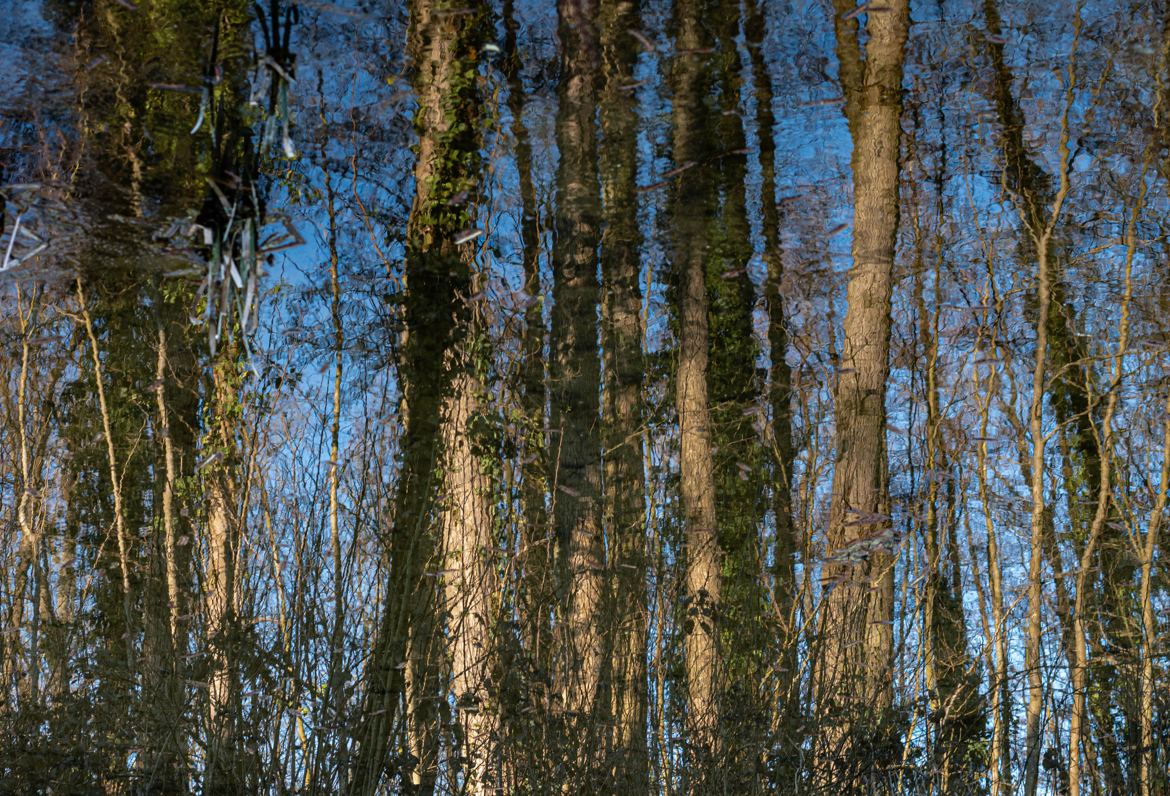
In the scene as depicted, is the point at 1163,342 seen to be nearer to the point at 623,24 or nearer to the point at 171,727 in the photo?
the point at 623,24

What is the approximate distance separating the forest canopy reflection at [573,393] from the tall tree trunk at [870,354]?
3 centimetres

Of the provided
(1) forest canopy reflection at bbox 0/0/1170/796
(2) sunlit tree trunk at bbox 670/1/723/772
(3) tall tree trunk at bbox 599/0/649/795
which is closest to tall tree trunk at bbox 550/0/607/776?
(1) forest canopy reflection at bbox 0/0/1170/796

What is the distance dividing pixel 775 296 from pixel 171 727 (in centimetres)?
776

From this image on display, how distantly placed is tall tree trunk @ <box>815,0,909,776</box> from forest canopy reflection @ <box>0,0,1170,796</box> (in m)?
0.03

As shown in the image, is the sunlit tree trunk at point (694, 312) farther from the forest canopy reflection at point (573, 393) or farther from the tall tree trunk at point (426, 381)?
the tall tree trunk at point (426, 381)

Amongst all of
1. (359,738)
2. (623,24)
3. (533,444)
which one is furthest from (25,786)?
(623,24)

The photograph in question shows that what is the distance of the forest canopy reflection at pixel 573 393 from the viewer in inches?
156

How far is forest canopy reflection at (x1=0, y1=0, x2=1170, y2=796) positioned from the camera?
3.97 metres

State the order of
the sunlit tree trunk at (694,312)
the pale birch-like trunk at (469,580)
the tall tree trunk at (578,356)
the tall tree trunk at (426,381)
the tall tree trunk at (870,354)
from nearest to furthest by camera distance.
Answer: the tall tree trunk at (426,381) < the pale birch-like trunk at (469,580) < the tall tree trunk at (870,354) < the tall tree trunk at (578,356) < the sunlit tree trunk at (694,312)

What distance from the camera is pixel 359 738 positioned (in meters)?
3.92

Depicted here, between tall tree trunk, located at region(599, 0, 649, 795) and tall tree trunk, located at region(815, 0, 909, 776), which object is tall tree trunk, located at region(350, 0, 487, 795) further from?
tall tree trunk, located at region(815, 0, 909, 776)

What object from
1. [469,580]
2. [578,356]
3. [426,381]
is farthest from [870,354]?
[469,580]

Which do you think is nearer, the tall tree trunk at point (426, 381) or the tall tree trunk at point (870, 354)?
the tall tree trunk at point (426, 381)

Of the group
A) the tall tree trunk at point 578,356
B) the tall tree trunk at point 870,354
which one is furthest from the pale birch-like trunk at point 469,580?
the tall tree trunk at point 870,354
